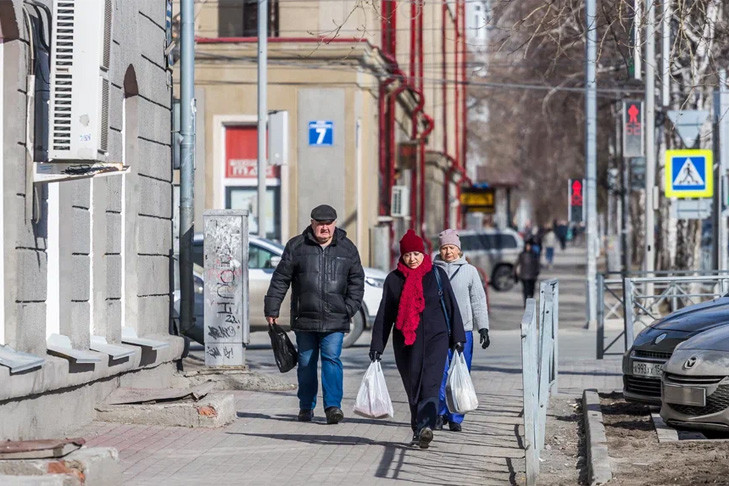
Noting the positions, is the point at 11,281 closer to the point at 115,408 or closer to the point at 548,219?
the point at 115,408

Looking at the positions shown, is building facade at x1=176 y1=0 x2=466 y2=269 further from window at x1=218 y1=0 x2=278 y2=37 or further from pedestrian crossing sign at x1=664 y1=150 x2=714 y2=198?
pedestrian crossing sign at x1=664 y1=150 x2=714 y2=198

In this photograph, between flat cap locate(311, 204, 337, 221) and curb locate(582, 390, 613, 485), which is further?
flat cap locate(311, 204, 337, 221)

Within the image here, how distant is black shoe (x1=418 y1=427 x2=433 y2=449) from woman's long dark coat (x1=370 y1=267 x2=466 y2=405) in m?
0.26

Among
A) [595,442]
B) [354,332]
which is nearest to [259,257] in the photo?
[354,332]

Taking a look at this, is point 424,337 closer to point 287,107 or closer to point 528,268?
point 287,107

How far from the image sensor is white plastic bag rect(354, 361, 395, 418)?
34.0 feet

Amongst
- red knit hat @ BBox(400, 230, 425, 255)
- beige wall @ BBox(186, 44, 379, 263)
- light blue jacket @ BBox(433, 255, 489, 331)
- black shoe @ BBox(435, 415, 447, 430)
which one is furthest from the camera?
beige wall @ BBox(186, 44, 379, 263)

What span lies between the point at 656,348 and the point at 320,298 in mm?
2729

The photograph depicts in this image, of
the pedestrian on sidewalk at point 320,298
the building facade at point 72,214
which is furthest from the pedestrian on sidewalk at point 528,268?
the pedestrian on sidewalk at point 320,298

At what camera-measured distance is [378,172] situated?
32.6 metres

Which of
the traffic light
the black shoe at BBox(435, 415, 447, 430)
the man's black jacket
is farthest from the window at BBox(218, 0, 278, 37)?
the black shoe at BBox(435, 415, 447, 430)

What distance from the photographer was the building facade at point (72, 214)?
998cm

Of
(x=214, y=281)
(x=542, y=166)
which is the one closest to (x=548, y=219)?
(x=542, y=166)

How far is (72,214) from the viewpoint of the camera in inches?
448
